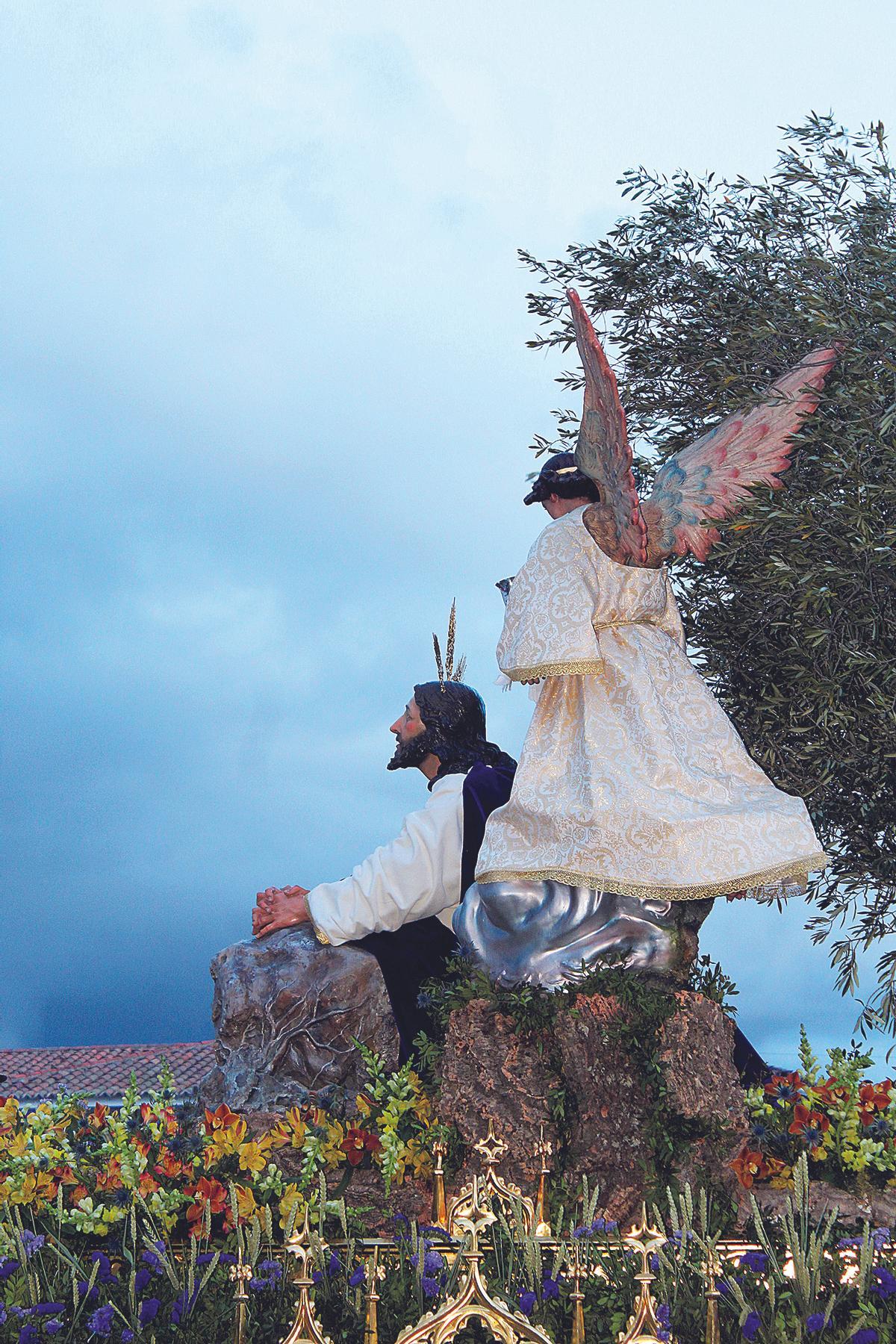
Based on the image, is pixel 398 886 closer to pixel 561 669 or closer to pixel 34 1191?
pixel 561 669

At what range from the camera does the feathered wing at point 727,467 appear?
592 centimetres

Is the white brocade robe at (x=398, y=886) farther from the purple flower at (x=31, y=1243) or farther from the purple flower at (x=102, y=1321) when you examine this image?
the purple flower at (x=102, y=1321)

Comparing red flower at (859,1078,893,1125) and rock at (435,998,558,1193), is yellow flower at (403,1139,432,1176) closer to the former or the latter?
rock at (435,998,558,1193)

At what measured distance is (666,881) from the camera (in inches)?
210

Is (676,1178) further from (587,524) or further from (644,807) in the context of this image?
(587,524)

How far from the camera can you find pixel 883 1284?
12.7ft

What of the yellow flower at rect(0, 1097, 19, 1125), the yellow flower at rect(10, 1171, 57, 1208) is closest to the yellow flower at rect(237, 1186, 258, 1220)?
the yellow flower at rect(10, 1171, 57, 1208)

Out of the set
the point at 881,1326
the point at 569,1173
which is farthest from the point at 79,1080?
the point at 881,1326

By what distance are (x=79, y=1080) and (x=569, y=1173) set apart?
15771 mm

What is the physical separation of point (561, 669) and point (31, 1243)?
9.40 feet

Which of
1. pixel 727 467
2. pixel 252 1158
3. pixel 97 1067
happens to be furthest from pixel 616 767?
pixel 97 1067

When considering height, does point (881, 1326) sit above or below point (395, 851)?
below

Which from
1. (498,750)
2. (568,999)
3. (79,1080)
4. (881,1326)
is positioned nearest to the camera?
(881,1326)

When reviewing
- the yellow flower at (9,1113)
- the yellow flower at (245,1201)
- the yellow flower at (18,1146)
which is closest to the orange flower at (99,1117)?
the yellow flower at (9,1113)
